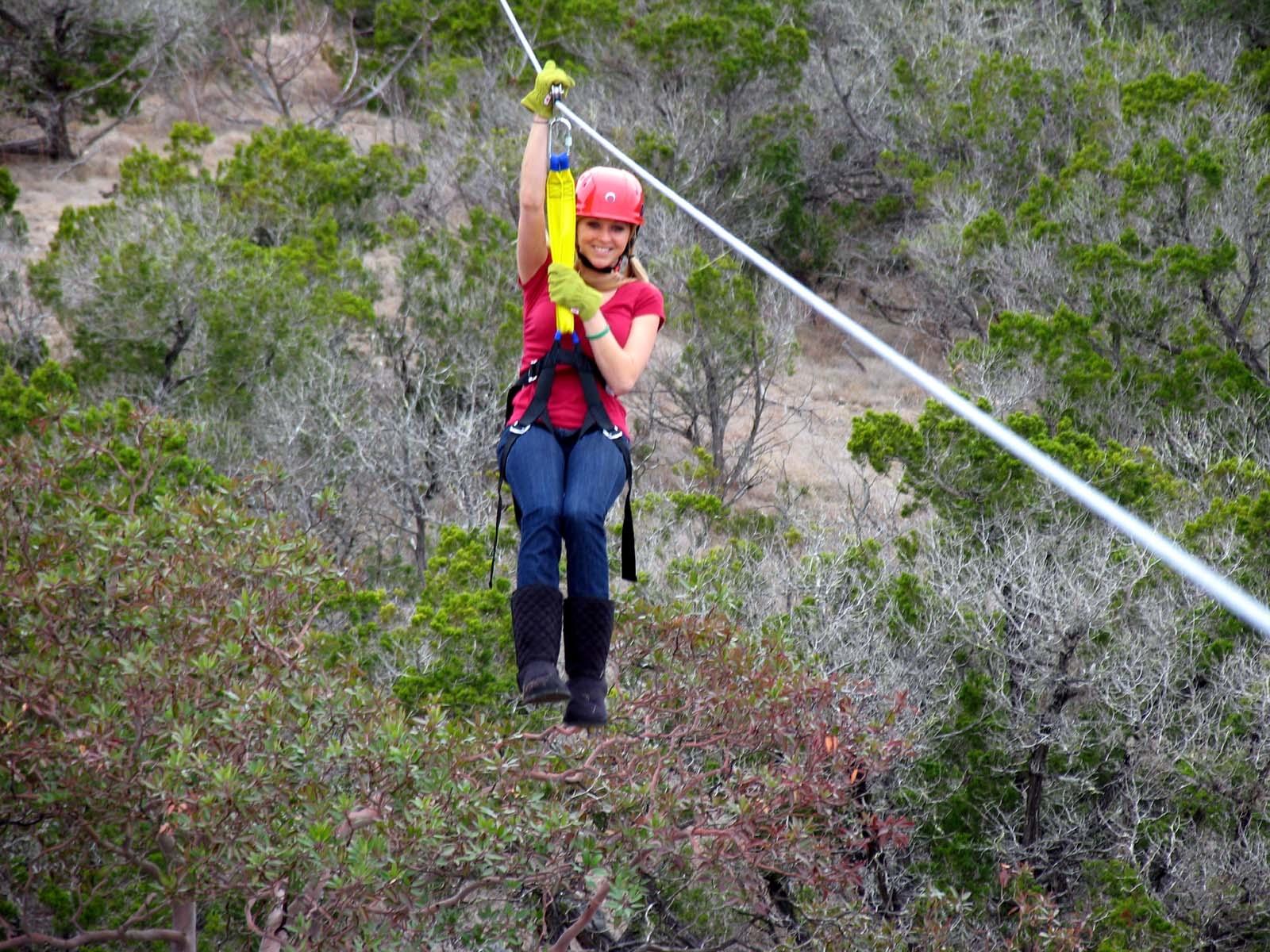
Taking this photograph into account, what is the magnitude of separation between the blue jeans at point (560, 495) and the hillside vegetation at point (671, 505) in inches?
78.4

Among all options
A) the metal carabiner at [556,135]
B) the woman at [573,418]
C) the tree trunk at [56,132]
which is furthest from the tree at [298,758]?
the tree trunk at [56,132]

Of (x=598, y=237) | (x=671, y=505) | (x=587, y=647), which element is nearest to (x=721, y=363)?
(x=671, y=505)

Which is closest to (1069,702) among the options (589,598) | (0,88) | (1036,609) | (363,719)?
(1036,609)

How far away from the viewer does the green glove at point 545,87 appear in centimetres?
443

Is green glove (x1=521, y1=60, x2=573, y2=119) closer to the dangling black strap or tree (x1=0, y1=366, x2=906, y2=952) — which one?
the dangling black strap

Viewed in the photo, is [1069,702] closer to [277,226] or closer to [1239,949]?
[1239,949]

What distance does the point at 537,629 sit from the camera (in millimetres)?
4508

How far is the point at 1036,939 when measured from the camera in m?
Answer: 8.40

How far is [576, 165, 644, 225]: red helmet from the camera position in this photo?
461 centimetres

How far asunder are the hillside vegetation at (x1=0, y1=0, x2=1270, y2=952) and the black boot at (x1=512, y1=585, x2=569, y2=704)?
186 cm

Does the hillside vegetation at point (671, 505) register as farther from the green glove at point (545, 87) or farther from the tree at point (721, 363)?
the green glove at point (545, 87)

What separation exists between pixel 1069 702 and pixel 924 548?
5.66 ft

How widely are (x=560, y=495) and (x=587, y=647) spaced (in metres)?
0.48

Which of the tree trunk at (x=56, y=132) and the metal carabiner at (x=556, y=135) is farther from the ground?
the metal carabiner at (x=556, y=135)
